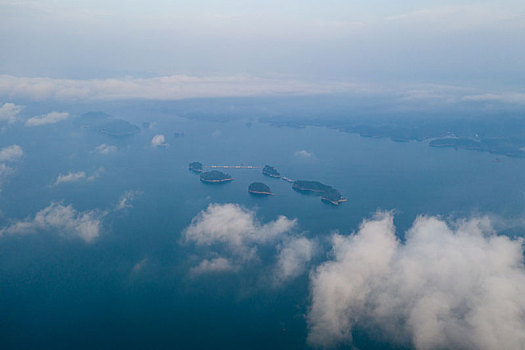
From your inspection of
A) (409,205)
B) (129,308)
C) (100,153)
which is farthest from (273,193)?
(100,153)

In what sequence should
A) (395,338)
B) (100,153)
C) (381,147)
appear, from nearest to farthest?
(395,338) < (100,153) < (381,147)

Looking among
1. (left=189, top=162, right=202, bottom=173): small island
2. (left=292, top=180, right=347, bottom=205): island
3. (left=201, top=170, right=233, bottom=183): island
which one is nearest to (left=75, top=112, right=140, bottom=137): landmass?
(left=189, top=162, right=202, bottom=173): small island

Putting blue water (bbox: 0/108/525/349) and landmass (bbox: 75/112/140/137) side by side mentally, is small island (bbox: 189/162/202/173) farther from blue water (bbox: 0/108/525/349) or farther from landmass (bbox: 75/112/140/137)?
landmass (bbox: 75/112/140/137)

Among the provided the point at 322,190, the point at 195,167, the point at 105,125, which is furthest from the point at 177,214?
the point at 105,125

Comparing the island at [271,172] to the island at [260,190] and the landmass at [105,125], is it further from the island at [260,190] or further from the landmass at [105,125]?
the landmass at [105,125]

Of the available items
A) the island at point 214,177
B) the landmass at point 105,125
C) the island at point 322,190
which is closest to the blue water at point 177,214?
the island at point 322,190

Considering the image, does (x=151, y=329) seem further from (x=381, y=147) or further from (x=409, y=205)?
(x=381, y=147)
